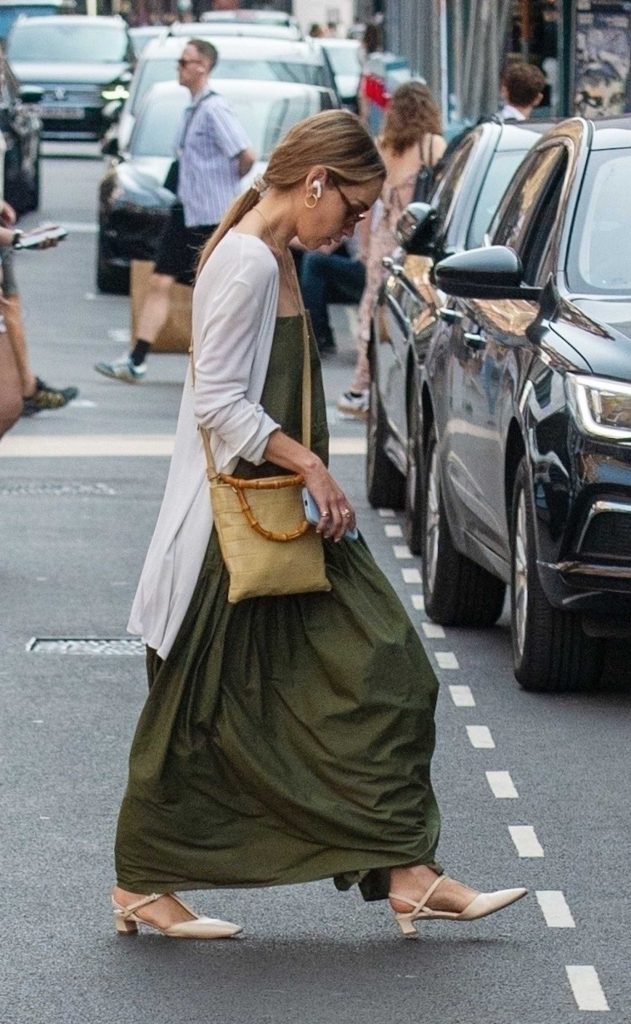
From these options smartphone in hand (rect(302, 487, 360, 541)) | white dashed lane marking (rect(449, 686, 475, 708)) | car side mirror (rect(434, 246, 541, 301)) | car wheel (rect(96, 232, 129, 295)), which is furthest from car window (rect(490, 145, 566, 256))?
car wheel (rect(96, 232, 129, 295))

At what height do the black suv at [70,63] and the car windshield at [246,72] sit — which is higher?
the car windshield at [246,72]

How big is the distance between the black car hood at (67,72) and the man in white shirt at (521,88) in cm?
2626

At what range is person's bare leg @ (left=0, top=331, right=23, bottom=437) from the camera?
10.4 m

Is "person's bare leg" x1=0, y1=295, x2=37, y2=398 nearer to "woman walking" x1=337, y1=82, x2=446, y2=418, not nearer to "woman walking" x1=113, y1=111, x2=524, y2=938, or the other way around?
"woman walking" x1=337, y1=82, x2=446, y2=418

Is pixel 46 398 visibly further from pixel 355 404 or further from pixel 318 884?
pixel 318 884

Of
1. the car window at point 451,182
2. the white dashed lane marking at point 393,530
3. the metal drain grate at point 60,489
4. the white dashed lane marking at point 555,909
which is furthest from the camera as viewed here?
the metal drain grate at point 60,489

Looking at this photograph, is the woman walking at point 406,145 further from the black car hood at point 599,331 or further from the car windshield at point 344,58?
the car windshield at point 344,58

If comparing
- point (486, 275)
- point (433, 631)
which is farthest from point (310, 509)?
point (433, 631)

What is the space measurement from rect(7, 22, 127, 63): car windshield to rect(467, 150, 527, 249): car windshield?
31524mm

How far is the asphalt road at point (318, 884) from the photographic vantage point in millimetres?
5184

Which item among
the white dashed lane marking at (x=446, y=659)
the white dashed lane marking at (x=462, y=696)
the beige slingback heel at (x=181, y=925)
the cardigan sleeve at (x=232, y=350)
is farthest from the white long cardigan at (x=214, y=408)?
the white dashed lane marking at (x=446, y=659)

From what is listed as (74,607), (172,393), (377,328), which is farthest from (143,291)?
(74,607)

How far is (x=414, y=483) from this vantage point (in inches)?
415

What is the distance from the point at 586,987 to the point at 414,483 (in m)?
5.39
